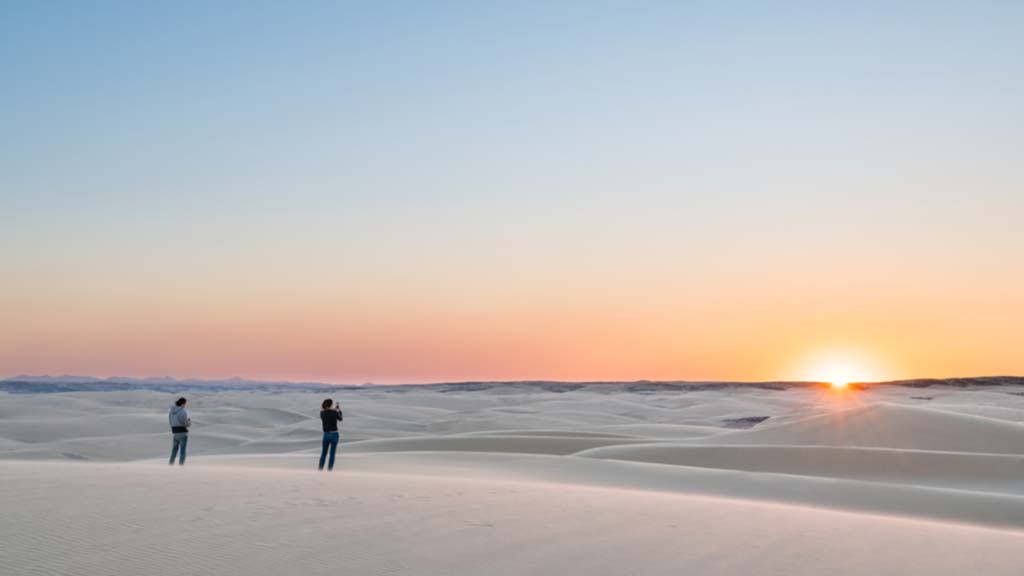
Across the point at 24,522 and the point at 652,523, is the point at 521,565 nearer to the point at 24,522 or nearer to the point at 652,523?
the point at 652,523

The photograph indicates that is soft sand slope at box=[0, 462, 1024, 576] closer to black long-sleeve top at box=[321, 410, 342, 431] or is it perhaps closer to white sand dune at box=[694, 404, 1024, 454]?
black long-sleeve top at box=[321, 410, 342, 431]

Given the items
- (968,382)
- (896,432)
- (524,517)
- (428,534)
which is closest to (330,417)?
(524,517)

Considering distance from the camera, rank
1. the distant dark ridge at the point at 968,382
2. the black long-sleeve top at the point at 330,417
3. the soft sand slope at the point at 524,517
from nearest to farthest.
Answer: the soft sand slope at the point at 524,517 → the black long-sleeve top at the point at 330,417 → the distant dark ridge at the point at 968,382

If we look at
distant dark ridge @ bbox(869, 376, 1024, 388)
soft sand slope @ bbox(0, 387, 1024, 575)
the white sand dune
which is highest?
distant dark ridge @ bbox(869, 376, 1024, 388)

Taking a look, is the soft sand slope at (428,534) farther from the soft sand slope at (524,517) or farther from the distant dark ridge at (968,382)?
the distant dark ridge at (968,382)

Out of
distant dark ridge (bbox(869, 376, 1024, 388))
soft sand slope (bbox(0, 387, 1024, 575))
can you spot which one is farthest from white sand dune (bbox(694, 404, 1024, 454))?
distant dark ridge (bbox(869, 376, 1024, 388))

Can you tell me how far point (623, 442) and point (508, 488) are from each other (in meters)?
15.3

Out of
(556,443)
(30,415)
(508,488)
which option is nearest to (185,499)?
(508,488)

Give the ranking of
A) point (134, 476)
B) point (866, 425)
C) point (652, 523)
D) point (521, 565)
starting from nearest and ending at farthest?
1. point (521, 565)
2. point (652, 523)
3. point (134, 476)
4. point (866, 425)

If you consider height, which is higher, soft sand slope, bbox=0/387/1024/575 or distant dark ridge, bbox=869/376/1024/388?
distant dark ridge, bbox=869/376/1024/388

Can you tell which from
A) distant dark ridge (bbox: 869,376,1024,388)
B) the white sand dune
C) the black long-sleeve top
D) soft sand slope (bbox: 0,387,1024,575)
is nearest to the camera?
soft sand slope (bbox: 0,387,1024,575)

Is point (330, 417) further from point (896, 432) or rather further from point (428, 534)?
point (896, 432)

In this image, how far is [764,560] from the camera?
714 cm

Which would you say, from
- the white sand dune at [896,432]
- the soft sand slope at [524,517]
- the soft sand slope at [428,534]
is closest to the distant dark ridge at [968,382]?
the white sand dune at [896,432]
